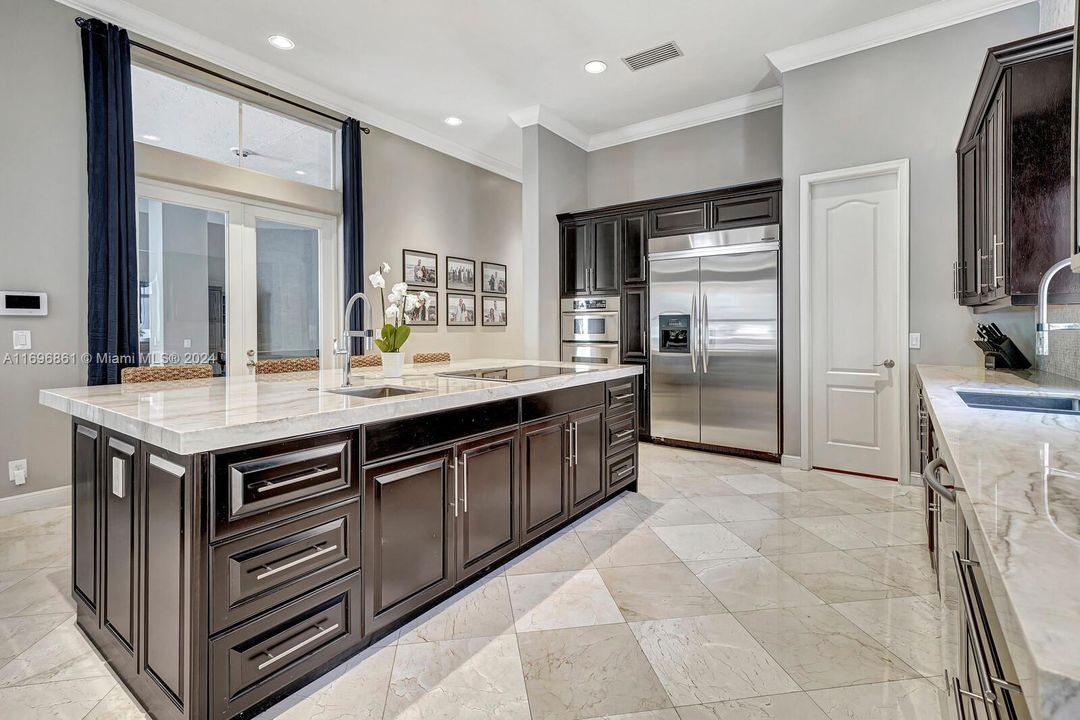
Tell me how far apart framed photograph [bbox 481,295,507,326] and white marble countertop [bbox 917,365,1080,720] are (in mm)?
5564

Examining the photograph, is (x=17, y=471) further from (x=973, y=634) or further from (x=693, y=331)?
(x=693, y=331)

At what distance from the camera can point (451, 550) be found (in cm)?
214

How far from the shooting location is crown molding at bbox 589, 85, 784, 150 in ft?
15.8

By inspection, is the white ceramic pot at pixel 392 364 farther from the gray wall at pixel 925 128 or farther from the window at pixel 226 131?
the gray wall at pixel 925 128

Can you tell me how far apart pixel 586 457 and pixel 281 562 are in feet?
6.09

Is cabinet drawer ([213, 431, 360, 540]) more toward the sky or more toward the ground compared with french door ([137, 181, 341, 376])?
more toward the ground

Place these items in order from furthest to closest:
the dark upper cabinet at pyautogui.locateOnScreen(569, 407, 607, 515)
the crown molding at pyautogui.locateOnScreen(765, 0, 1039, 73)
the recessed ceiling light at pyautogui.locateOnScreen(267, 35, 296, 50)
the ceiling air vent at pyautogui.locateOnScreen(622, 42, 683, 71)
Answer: the ceiling air vent at pyautogui.locateOnScreen(622, 42, 683, 71) < the recessed ceiling light at pyautogui.locateOnScreen(267, 35, 296, 50) < the crown molding at pyautogui.locateOnScreen(765, 0, 1039, 73) < the dark upper cabinet at pyautogui.locateOnScreen(569, 407, 607, 515)

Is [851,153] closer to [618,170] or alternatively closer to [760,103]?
[760,103]

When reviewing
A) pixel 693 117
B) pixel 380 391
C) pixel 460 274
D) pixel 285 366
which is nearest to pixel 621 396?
pixel 380 391

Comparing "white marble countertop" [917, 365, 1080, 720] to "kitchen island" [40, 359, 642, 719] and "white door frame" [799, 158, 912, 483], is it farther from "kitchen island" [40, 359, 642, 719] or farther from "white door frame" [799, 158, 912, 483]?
"white door frame" [799, 158, 912, 483]

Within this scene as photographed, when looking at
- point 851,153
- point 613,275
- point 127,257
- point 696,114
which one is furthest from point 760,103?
point 127,257

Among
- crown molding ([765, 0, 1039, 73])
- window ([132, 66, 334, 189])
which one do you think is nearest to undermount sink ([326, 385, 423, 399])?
window ([132, 66, 334, 189])

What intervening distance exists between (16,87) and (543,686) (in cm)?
440

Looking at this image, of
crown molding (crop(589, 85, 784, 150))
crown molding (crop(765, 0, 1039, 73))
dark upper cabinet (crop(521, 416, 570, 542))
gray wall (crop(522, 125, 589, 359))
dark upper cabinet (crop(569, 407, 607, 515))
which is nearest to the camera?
dark upper cabinet (crop(521, 416, 570, 542))
